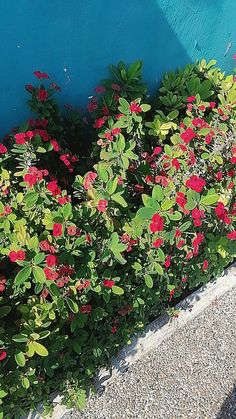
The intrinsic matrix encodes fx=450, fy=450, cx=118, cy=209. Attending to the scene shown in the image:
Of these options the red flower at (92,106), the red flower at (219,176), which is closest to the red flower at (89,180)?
the red flower at (92,106)

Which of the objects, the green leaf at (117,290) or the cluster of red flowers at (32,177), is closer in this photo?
the cluster of red flowers at (32,177)

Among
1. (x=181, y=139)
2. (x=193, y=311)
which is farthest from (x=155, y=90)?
(x=193, y=311)

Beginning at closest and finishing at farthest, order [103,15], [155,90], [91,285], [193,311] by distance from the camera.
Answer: [91,285]
[103,15]
[193,311]
[155,90]

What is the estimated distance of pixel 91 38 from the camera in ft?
8.41

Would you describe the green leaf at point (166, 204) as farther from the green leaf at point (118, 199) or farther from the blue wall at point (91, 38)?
the blue wall at point (91, 38)

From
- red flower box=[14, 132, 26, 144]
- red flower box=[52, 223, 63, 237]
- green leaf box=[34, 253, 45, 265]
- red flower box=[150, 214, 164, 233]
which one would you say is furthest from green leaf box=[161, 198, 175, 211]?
red flower box=[14, 132, 26, 144]

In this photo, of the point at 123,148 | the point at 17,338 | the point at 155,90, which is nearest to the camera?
the point at 17,338

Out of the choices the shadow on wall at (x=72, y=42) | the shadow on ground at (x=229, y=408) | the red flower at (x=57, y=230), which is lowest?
the shadow on ground at (x=229, y=408)

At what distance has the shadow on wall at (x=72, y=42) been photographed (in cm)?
227

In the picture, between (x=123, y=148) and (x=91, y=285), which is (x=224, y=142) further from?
(x=91, y=285)

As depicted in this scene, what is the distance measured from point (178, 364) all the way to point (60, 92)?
1.78 metres

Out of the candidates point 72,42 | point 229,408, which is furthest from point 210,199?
point 229,408

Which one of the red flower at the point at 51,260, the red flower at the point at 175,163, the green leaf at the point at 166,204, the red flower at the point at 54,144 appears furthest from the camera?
the red flower at the point at 175,163

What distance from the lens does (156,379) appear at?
2678 millimetres
